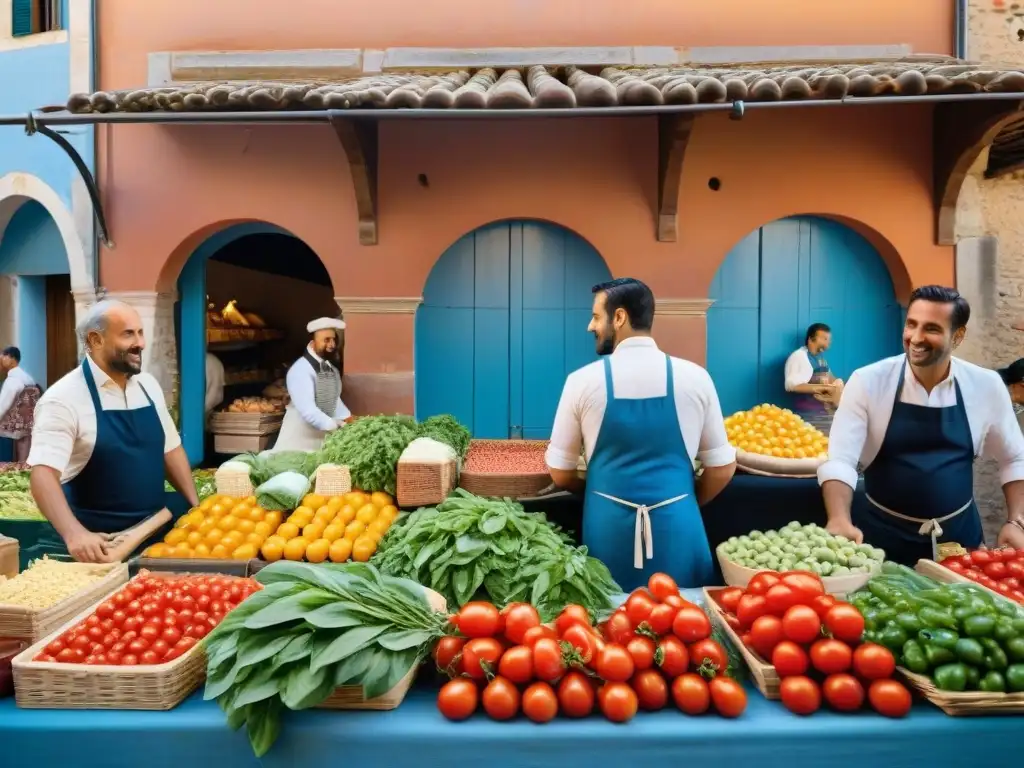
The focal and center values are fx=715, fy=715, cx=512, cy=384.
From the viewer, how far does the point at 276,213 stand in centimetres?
611

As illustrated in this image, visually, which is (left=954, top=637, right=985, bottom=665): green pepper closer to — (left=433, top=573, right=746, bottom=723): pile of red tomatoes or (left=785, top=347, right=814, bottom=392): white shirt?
(left=433, top=573, right=746, bottom=723): pile of red tomatoes

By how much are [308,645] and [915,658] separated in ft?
4.84

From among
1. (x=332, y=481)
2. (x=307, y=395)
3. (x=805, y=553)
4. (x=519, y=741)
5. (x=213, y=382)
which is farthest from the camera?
(x=213, y=382)

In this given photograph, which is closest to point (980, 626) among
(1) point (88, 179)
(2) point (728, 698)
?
(2) point (728, 698)

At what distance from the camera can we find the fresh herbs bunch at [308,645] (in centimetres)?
167

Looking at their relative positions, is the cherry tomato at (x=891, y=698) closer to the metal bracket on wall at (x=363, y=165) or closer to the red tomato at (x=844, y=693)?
the red tomato at (x=844, y=693)

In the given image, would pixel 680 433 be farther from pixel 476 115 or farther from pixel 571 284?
pixel 571 284

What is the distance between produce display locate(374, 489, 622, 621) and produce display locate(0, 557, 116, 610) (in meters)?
1.04

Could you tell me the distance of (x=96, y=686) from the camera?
181cm

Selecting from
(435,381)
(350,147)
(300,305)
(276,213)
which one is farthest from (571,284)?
(300,305)

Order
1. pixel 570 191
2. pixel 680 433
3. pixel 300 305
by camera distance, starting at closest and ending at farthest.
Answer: pixel 680 433 < pixel 570 191 < pixel 300 305

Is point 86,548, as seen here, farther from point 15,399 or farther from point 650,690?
point 15,399

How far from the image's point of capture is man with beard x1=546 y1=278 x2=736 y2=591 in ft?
9.17

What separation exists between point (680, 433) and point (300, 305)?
898 centimetres
